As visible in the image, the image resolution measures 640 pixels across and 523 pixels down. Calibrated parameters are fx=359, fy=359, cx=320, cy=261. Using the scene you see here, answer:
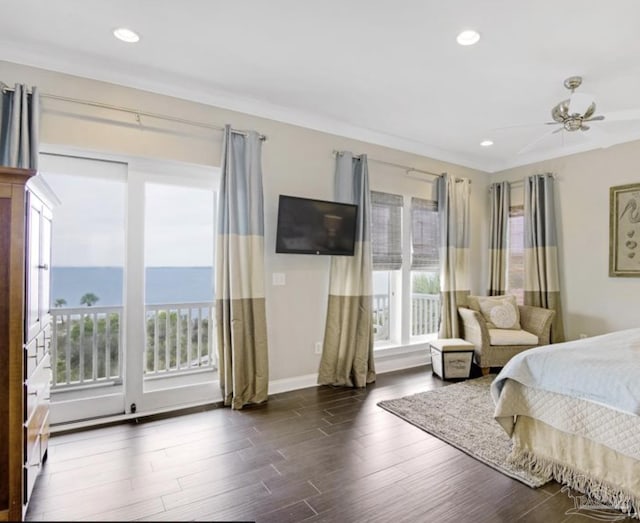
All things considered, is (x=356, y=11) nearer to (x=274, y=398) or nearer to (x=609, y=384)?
(x=609, y=384)

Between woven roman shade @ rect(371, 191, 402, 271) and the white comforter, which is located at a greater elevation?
woven roman shade @ rect(371, 191, 402, 271)

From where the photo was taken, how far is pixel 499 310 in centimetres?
448

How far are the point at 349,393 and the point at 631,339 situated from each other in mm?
2293

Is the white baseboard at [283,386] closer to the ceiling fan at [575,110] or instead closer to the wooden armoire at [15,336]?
the wooden armoire at [15,336]

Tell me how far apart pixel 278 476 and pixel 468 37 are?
3042mm

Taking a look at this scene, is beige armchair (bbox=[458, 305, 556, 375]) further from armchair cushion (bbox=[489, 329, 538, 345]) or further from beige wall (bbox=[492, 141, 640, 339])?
beige wall (bbox=[492, 141, 640, 339])

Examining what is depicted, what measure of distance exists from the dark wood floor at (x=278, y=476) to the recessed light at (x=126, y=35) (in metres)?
2.72

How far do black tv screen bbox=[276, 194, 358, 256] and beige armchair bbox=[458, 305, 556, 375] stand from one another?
1.85m

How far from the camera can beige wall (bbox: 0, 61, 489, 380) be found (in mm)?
2695

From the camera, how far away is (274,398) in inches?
134

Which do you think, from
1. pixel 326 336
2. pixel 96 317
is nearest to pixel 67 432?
pixel 96 317

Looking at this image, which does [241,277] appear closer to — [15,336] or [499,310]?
[15,336]

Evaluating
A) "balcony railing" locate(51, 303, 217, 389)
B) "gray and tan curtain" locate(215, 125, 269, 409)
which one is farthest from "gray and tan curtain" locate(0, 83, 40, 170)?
"gray and tan curtain" locate(215, 125, 269, 409)

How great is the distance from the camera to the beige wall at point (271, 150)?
2695mm
